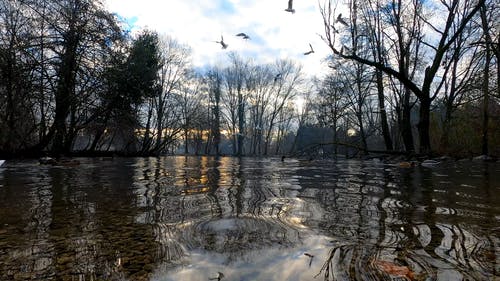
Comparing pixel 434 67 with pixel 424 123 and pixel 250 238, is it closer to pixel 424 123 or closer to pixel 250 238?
pixel 424 123

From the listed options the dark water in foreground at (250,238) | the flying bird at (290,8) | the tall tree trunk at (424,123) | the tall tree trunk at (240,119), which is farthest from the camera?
the tall tree trunk at (240,119)

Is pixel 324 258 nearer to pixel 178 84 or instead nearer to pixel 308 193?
pixel 308 193

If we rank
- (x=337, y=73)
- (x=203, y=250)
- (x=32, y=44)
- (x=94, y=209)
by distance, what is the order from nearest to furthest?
(x=203, y=250)
(x=94, y=209)
(x=32, y=44)
(x=337, y=73)

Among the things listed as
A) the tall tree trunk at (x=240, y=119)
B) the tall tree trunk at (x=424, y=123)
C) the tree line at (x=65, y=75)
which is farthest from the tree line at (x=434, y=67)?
the tall tree trunk at (x=240, y=119)

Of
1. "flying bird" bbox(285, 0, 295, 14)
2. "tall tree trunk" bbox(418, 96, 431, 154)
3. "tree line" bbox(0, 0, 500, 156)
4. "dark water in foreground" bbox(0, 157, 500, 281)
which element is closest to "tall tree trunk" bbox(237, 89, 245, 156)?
"tree line" bbox(0, 0, 500, 156)

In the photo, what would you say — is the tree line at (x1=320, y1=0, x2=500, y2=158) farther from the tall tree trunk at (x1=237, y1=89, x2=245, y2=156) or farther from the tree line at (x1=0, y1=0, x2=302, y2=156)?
the tall tree trunk at (x1=237, y1=89, x2=245, y2=156)

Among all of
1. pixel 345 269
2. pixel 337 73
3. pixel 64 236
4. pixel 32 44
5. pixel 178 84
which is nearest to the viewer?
pixel 345 269

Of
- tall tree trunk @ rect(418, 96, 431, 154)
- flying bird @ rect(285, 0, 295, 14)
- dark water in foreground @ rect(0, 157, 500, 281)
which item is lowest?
dark water in foreground @ rect(0, 157, 500, 281)

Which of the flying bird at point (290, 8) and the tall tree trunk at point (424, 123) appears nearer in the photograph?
the flying bird at point (290, 8)

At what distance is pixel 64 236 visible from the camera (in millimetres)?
2051

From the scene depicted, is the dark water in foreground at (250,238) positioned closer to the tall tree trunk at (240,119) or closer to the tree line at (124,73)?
the tree line at (124,73)

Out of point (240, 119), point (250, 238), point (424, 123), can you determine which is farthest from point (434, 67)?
point (240, 119)

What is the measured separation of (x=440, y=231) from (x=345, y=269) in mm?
1054

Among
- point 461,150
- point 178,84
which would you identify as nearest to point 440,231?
point 461,150
